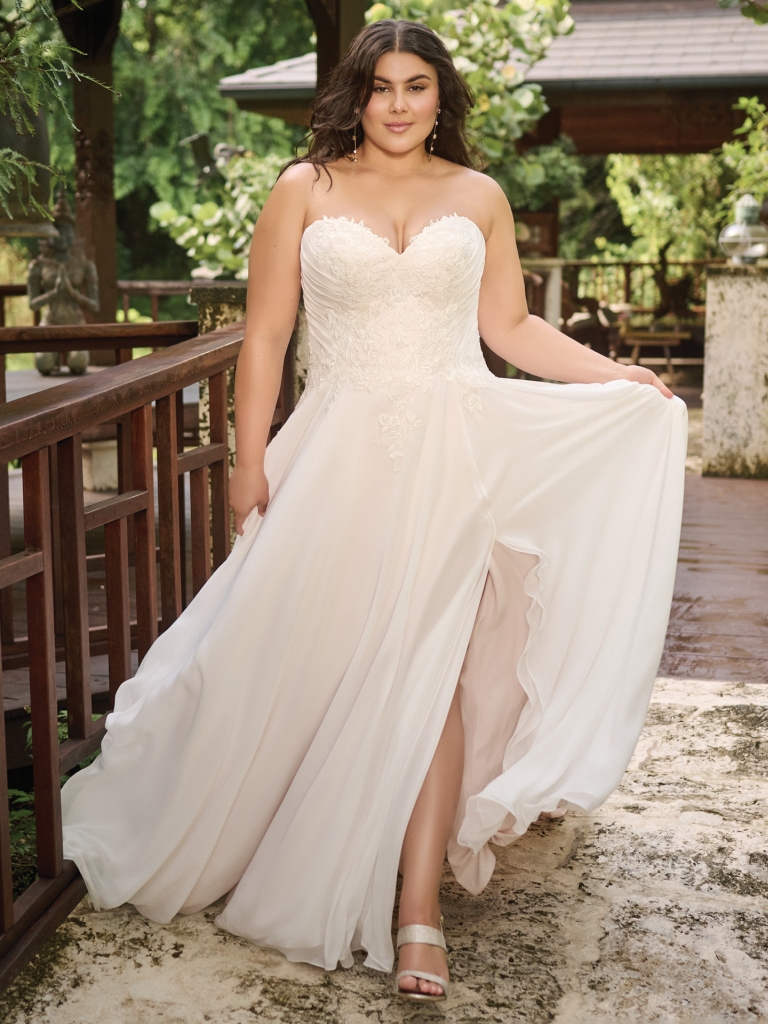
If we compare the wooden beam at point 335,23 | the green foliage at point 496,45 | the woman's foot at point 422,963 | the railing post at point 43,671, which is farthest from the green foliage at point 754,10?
the green foliage at point 496,45

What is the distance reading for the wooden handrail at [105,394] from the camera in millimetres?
1952

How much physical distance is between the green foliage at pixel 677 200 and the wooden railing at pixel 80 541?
14.2m

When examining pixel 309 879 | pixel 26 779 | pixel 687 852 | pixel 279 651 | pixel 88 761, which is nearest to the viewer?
pixel 309 879

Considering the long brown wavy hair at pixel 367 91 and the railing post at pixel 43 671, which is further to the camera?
the long brown wavy hair at pixel 367 91

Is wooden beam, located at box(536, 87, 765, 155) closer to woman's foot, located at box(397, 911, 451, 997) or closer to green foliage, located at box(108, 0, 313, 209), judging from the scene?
green foliage, located at box(108, 0, 313, 209)

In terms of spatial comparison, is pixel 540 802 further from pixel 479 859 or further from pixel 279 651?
pixel 279 651

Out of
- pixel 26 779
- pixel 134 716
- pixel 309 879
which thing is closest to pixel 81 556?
pixel 134 716

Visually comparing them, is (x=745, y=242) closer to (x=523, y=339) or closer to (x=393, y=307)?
(x=523, y=339)

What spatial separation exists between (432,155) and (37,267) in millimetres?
4444

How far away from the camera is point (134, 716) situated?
236cm

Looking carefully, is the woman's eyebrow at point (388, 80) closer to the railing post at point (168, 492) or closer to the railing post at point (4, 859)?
the railing post at point (168, 492)

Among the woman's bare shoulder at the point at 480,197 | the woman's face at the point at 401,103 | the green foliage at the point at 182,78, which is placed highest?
the green foliage at the point at 182,78

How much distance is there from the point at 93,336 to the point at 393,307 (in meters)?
1.44

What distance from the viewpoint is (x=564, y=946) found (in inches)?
84.4
